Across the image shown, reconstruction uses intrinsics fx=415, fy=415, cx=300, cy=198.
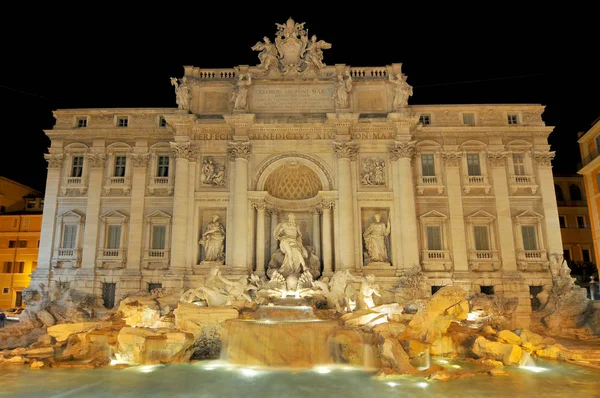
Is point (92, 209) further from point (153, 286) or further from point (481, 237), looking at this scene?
point (481, 237)

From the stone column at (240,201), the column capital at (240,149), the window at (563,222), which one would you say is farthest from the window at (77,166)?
the window at (563,222)

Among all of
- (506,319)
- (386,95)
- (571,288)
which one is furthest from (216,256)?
(571,288)

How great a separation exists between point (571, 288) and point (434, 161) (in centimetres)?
1012

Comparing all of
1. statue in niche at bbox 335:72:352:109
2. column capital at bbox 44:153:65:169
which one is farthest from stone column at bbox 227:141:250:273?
column capital at bbox 44:153:65:169

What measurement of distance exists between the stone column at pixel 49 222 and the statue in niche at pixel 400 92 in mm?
20855

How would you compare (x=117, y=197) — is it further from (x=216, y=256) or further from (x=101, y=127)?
(x=216, y=256)

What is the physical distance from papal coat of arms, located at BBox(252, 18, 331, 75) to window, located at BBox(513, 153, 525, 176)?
43.5 feet

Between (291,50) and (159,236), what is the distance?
14026mm

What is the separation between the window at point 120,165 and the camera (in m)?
26.0

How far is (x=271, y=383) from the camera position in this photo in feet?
40.2

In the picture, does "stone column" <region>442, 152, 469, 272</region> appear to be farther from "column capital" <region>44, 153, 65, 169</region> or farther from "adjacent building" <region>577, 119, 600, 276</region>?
"column capital" <region>44, 153, 65, 169</region>

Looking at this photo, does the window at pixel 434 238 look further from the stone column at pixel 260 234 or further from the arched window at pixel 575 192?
the arched window at pixel 575 192

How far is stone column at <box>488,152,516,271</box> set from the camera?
24062 mm

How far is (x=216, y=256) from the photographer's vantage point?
78.4 ft
